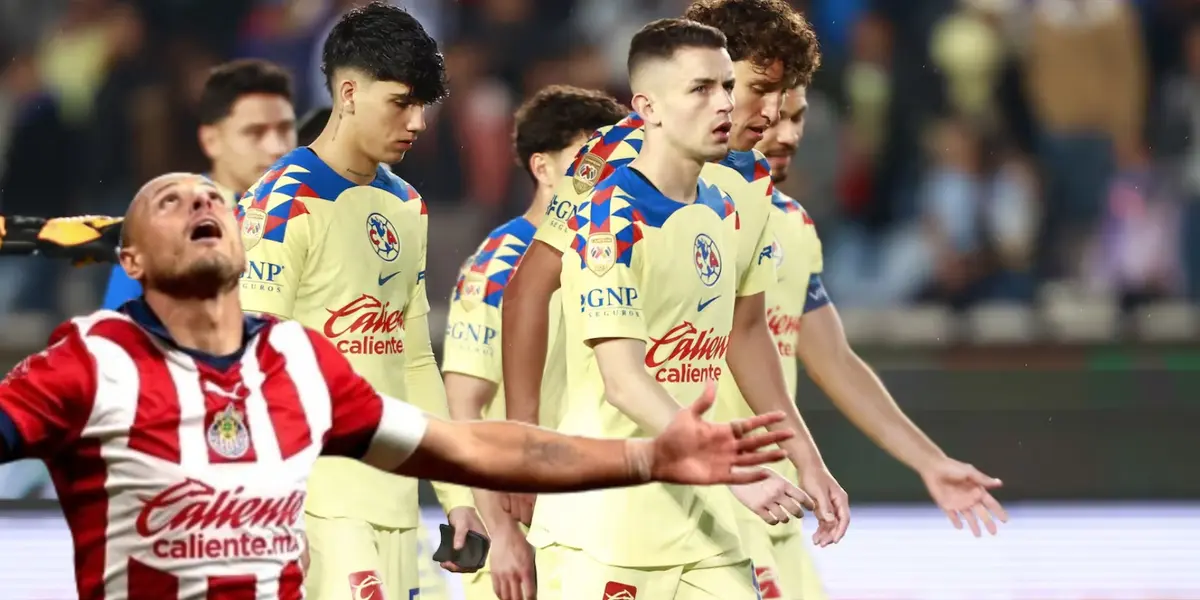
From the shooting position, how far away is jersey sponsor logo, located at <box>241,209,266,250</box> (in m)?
5.02

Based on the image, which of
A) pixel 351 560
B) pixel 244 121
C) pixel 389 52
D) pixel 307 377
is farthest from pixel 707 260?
pixel 244 121

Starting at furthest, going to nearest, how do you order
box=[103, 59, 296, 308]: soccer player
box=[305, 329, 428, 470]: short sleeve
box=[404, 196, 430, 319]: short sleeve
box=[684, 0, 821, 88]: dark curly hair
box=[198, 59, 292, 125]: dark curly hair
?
box=[198, 59, 292, 125]: dark curly hair < box=[103, 59, 296, 308]: soccer player < box=[684, 0, 821, 88]: dark curly hair < box=[404, 196, 430, 319]: short sleeve < box=[305, 329, 428, 470]: short sleeve

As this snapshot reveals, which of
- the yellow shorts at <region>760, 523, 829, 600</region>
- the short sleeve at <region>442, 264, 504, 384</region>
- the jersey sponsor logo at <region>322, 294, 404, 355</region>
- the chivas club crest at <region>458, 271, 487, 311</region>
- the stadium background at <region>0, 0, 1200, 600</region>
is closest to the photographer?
the jersey sponsor logo at <region>322, 294, 404, 355</region>

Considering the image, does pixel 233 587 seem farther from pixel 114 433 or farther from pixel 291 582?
pixel 114 433

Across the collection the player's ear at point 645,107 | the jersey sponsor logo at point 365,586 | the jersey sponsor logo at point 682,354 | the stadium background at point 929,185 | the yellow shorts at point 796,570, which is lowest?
the jersey sponsor logo at point 365,586

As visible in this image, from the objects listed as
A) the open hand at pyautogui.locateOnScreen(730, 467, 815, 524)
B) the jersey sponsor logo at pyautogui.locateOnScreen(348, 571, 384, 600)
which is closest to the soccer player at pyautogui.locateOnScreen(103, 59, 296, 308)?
the jersey sponsor logo at pyautogui.locateOnScreen(348, 571, 384, 600)

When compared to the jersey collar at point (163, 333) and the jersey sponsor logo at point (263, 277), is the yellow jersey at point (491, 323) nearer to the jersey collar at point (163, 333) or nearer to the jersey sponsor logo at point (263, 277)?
the jersey sponsor logo at point (263, 277)

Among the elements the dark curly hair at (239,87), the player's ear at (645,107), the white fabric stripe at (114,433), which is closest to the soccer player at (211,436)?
the white fabric stripe at (114,433)

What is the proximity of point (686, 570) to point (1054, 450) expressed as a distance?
675 cm

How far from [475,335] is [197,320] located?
225cm

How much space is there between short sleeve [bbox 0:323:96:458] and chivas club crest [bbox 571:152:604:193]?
2.18 meters

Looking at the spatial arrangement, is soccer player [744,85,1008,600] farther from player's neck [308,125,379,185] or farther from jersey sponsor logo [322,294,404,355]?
player's neck [308,125,379,185]

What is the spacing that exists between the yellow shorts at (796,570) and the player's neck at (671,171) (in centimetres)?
152

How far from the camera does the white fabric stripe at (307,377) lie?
11.8 feet
